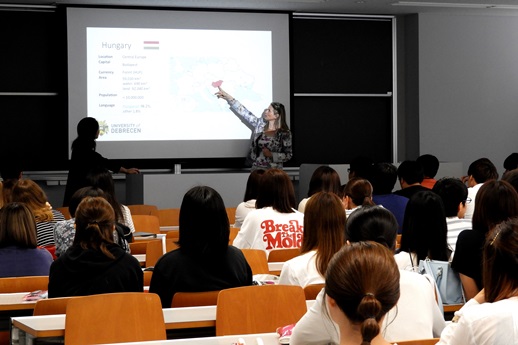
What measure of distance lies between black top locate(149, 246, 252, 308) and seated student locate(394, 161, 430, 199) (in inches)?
133

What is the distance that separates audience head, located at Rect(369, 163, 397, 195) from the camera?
6898mm

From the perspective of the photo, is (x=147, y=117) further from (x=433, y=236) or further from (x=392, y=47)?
(x=433, y=236)

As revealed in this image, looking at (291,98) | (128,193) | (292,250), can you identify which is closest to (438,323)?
(292,250)

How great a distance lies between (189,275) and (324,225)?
2.25ft

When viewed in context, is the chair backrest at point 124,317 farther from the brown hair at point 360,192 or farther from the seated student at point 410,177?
the seated student at point 410,177

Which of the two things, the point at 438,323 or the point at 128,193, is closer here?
the point at 438,323

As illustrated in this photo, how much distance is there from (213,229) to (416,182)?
11.9 ft

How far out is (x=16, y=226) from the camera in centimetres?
468

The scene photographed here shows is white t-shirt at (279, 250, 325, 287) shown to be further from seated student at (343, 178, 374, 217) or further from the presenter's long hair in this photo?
the presenter's long hair

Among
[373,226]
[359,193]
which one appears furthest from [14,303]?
[359,193]

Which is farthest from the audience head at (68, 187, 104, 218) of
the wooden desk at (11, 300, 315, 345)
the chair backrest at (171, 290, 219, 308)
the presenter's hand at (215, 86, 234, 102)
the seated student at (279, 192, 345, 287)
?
the presenter's hand at (215, 86, 234, 102)

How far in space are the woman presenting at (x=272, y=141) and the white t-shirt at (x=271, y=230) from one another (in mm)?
5065

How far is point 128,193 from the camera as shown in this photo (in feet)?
34.2

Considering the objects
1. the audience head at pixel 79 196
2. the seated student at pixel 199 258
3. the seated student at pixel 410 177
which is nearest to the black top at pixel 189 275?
the seated student at pixel 199 258
